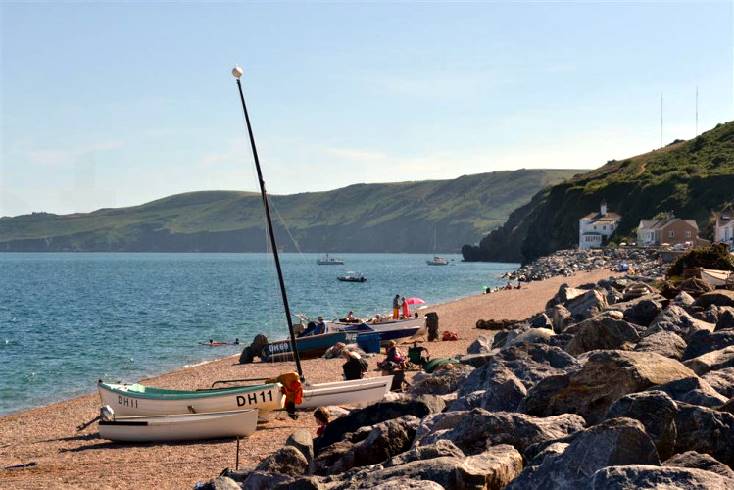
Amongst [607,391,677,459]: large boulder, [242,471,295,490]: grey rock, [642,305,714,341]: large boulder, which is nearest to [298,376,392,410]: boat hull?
[642,305,714,341]: large boulder

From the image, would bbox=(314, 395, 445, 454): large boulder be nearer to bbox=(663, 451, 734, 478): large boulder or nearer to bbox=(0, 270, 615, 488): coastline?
bbox=(0, 270, 615, 488): coastline

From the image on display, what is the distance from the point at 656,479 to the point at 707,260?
38397mm

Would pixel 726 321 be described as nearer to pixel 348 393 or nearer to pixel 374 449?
pixel 348 393

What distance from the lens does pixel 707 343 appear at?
1509 cm

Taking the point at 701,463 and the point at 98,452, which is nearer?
the point at 701,463

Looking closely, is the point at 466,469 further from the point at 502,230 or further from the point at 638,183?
the point at 502,230

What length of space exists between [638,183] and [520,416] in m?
128

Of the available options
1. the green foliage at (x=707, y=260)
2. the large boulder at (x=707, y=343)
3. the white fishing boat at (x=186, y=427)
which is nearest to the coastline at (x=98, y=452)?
the white fishing boat at (x=186, y=427)

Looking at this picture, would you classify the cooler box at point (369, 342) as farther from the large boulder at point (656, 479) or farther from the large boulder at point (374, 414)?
the large boulder at point (656, 479)

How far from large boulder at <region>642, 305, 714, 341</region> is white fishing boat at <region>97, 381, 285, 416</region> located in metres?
8.03

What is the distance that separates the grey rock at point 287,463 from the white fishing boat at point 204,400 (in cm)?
738

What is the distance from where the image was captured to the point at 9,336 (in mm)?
49438

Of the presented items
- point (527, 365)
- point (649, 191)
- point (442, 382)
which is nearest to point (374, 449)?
point (527, 365)

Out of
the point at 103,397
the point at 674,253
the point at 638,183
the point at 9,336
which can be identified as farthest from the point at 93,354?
the point at 638,183
